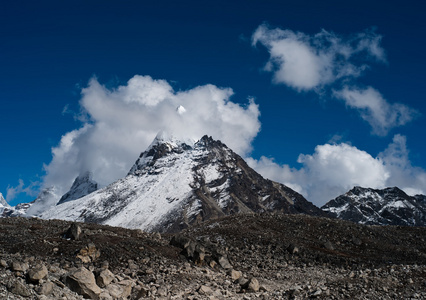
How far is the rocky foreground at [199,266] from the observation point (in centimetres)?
2262

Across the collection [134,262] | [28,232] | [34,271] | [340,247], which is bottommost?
[34,271]

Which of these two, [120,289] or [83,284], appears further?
[120,289]

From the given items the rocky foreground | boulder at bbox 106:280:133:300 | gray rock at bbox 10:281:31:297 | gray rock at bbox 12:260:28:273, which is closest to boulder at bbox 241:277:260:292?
the rocky foreground

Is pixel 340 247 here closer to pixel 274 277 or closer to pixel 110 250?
pixel 274 277

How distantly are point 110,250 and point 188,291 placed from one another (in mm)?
6980

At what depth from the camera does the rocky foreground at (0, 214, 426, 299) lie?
22.6m

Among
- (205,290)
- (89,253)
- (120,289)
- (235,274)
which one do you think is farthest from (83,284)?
(235,274)

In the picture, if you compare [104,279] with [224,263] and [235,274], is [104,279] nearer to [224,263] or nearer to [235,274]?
[235,274]

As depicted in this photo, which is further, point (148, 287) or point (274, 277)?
point (274, 277)

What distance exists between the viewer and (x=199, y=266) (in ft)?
104

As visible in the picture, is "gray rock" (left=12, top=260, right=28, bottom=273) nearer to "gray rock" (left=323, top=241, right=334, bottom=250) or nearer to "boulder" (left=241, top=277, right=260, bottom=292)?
"boulder" (left=241, top=277, right=260, bottom=292)

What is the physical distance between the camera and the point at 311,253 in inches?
1657

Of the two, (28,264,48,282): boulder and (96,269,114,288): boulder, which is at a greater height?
(96,269,114,288): boulder

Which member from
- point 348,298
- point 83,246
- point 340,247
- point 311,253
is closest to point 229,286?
point 348,298
